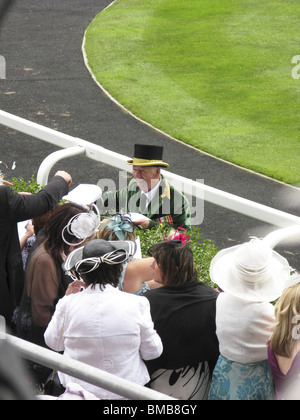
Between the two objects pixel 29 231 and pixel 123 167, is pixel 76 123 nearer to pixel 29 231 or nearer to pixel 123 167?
pixel 123 167

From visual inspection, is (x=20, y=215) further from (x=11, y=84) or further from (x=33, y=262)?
(x=11, y=84)

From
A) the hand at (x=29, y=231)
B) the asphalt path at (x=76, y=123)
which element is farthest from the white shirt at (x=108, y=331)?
the asphalt path at (x=76, y=123)

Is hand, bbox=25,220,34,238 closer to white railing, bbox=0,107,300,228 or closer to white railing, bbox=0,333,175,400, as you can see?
white railing, bbox=0,107,300,228

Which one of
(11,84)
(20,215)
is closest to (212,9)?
(11,84)

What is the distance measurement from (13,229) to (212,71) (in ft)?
30.3

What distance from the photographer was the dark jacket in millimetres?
3402

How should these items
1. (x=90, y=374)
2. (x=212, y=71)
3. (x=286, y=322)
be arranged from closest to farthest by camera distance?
1. (x=90, y=374)
2. (x=286, y=322)
3. (x=212, y=71)

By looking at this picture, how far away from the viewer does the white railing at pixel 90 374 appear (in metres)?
1.86

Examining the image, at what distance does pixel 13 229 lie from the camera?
3521mm

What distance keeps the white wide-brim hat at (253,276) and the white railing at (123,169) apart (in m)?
0.82

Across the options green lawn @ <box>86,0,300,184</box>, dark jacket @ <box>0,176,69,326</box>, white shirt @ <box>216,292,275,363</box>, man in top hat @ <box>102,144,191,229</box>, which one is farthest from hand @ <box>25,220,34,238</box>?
green lawn @ <box>86,0,300,184</box>

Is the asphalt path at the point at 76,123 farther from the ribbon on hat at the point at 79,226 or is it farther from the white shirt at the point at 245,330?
the white shirt at the point at 245,330

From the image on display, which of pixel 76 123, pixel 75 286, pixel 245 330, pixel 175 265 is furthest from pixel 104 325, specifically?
pixel 76 123

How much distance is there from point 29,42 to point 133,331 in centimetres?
1196
